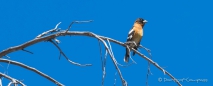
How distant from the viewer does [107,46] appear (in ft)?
12.7

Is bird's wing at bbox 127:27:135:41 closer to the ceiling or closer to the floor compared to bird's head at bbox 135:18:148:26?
closer to the floor

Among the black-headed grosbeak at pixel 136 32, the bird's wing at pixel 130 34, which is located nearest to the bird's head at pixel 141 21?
the black-headed grosbeak at pixel 136 32

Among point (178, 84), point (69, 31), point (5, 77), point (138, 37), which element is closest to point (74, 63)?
point (69, 31)

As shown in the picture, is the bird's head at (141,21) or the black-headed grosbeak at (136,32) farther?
the bird's head at (141,21)

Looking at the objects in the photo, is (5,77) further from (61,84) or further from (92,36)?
(92,36)

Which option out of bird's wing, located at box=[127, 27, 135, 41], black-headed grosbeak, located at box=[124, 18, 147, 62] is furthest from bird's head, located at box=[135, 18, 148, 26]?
→ bird's wing, located at box=[127, 27, 135, 41]

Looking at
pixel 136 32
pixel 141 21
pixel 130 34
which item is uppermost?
pixel 141 21

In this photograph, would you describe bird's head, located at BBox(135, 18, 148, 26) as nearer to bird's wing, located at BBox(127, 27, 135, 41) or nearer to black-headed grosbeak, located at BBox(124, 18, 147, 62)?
black-headed grosbeak, located at BBox(124, 18, 147, 62)

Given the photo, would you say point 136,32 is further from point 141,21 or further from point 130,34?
point 141,21

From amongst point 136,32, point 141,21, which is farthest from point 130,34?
point 141,21

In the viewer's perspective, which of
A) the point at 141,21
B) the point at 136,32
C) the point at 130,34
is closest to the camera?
the point at 130,34

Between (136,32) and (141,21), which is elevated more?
(141,21)

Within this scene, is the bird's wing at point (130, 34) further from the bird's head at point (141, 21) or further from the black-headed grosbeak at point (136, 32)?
the bird's head at point (141, 21)

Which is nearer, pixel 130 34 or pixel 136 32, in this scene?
pixel 130 34
